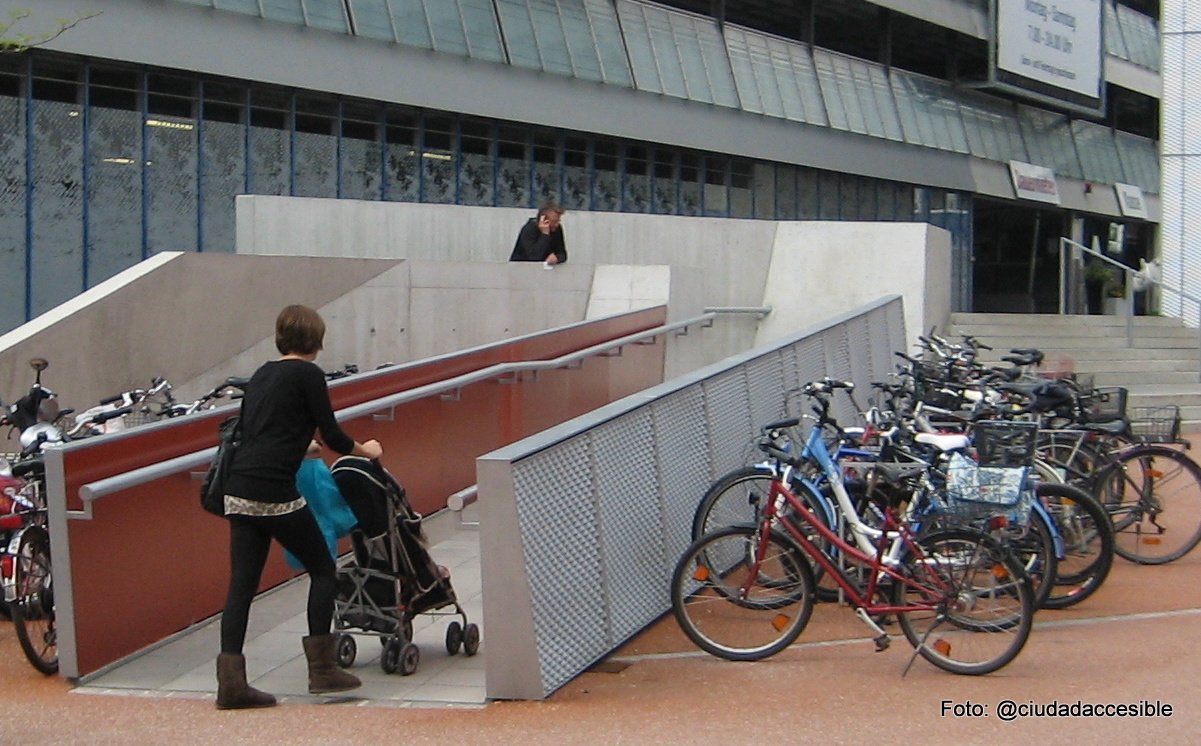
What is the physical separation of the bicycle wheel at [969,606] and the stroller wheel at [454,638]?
210cm

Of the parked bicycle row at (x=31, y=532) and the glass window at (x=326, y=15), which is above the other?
the glass window at (x=326, y=15)

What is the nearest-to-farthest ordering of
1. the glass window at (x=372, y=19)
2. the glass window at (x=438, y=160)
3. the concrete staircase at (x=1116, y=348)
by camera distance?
1. the concrete staircase at (x=1116, y=348)
2. the glass window at (x=372, y=19)
3. the glass window at (x=438, y=160)

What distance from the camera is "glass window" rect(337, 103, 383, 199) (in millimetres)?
Result: 25125

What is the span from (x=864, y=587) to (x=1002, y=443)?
1.18 meters

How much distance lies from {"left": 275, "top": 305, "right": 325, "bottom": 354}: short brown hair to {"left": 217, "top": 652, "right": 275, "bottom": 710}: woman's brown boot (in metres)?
1.33

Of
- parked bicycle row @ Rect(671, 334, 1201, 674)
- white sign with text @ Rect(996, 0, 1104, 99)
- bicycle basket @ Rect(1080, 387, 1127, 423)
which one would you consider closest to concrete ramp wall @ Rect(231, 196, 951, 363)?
bicycle basket @ Rect(1080, 387, 1127, 423)

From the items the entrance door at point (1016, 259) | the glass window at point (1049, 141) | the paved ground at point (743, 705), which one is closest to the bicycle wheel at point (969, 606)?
the paved ground at point (743, 705)

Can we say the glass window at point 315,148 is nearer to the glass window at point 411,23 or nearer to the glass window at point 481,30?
the glass window at point 411,23

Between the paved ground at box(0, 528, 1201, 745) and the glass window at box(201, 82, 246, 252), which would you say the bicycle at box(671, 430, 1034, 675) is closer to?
the paved ground at box(0, 528, 1201, 745)

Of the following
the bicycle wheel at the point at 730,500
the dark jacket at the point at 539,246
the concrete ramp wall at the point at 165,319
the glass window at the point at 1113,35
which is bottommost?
the bicycle wheel at the point at 730,500

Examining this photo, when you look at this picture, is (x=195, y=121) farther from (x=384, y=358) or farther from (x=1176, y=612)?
(x=1176, y=612)

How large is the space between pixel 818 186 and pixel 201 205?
16.4 metres

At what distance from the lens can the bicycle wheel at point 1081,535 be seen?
25.7 ft

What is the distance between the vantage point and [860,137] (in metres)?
35.9
